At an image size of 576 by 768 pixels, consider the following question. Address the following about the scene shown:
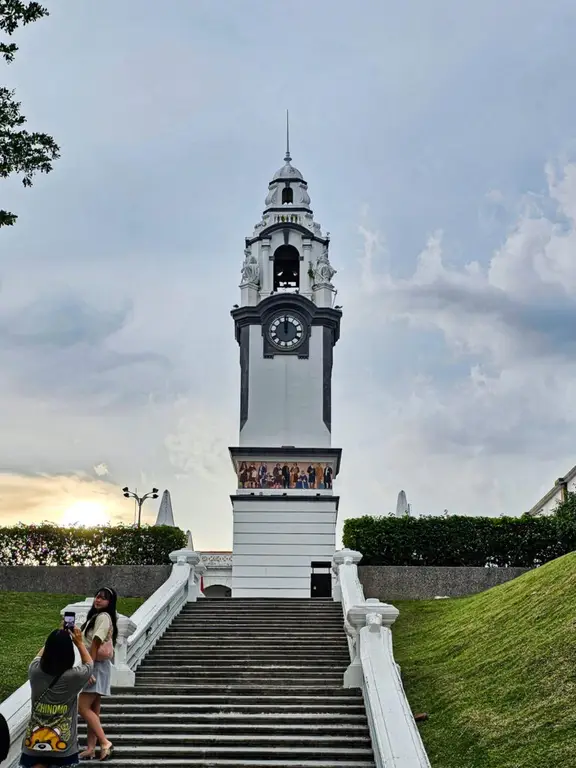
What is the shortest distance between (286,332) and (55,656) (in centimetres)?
2842

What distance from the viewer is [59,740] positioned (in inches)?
391

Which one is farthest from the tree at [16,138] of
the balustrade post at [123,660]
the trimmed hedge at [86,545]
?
the trimmed hedge at [86,545]

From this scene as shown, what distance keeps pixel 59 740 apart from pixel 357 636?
25.4 feet

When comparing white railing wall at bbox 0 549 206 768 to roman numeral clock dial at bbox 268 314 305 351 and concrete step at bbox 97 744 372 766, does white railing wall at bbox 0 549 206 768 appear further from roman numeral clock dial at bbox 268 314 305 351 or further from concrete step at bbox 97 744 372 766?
roman numeral clock dial at bbox 268 314 305 351

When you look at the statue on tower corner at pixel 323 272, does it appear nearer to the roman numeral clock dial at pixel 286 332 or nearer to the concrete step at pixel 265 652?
the roman numeral clock dial at pixel 286 332

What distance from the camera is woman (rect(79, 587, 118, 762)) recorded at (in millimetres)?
12258

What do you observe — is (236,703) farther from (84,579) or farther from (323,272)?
(323,272)

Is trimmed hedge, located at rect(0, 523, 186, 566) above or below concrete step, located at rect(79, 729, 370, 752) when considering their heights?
above

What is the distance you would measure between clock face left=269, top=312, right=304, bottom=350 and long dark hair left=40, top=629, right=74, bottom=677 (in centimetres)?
2813

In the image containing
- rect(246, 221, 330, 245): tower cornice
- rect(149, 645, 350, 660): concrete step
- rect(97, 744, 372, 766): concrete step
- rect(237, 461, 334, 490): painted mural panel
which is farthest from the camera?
rect(246, 221, 330, 245): tower cornice

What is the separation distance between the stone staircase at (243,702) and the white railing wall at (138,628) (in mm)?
A: 315

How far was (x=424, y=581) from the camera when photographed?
28422mm

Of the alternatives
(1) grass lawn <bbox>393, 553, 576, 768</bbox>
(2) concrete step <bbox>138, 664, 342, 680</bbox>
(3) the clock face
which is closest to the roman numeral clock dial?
(3) the clock face

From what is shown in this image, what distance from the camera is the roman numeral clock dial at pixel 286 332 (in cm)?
3769
